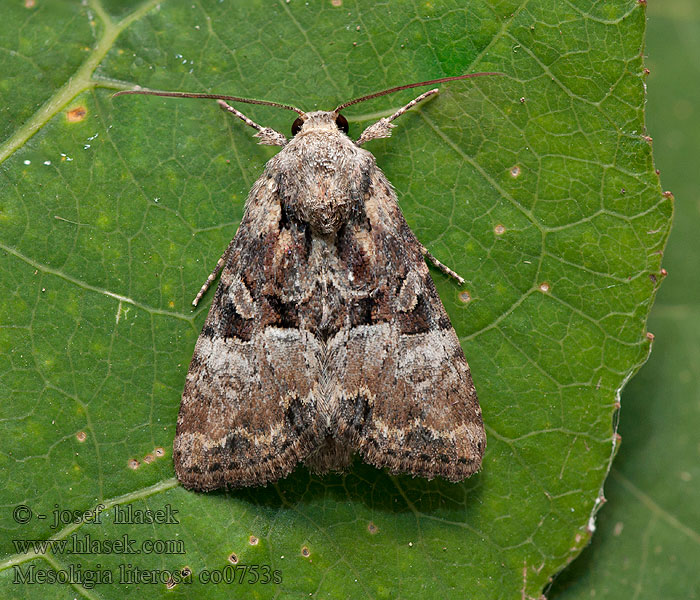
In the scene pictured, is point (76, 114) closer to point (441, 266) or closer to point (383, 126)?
point (383, 126)

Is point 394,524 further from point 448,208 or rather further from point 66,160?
point 66,160

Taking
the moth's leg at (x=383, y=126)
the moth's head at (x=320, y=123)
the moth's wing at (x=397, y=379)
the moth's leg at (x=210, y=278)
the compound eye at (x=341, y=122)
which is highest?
the moth's head at (x=320, y=123)

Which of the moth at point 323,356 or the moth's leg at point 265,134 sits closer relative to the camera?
the moth at point 323,356

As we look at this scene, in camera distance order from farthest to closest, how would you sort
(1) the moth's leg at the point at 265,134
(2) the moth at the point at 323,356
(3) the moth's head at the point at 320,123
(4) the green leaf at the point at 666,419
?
(4) the green leaf at the point at 666,419 → (1) the moth's leg at the point at 265,134 → (3) the moth's head at the point at 320,123 → (2) the moth at the point at 323,356

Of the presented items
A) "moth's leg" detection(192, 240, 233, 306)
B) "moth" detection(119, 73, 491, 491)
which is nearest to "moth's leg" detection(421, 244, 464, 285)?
"moth" detection(119, 73, 491, 491)

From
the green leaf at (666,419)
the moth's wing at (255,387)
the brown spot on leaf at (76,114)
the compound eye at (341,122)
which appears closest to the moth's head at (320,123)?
the compound eye at (341,122)

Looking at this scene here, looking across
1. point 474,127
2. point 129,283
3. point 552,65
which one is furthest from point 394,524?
point 552,65

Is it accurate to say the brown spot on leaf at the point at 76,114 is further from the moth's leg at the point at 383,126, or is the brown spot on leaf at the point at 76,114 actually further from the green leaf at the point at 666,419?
the green leaf at the point at 666,419

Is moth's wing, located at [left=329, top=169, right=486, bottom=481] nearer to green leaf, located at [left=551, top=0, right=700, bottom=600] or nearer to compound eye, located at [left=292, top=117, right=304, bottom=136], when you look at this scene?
compound eye, located at [left=292, top=117, right=304, bottom=136]
